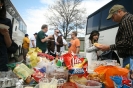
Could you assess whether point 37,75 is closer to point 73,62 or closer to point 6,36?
point 73,62

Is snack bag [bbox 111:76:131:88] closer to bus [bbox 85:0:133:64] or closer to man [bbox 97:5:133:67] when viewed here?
man [bbox 97:5:133:67]

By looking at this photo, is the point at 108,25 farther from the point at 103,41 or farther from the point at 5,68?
the point at 5,68

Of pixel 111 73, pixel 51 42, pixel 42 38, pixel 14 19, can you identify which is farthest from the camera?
pixel 14 19

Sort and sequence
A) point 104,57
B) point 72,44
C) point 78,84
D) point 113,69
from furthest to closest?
1. point 72,44
2. point 104,57
3. point 113,69
4. point 78,84

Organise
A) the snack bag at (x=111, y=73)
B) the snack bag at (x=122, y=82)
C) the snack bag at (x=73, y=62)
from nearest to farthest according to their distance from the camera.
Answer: the snack bag at (x=122, y=82), the snack bag at (x=111, y=73), the snack bag at (x=73, y=62)

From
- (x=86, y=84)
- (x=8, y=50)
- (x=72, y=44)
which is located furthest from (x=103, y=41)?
(x=86, y=84)

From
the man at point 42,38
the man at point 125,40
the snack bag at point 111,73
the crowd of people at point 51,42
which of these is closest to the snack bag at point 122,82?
the snack bag at point 111,73

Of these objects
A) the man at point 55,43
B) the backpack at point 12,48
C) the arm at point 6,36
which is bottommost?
the backpack at point 12,48

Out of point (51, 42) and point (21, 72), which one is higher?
point (51, 42)

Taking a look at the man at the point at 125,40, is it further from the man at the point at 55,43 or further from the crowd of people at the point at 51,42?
the man at the point at 55,43

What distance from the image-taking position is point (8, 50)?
223 cm

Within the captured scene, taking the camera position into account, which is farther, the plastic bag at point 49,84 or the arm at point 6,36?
the arm at point 6,36

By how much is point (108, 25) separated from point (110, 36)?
63cm

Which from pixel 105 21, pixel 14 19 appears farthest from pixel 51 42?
pixel 14 19
